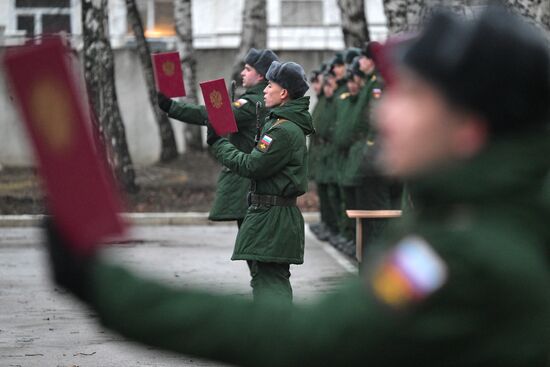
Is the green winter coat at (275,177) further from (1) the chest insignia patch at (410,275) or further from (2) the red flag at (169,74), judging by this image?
(1) the chest insignia patch at (410,275)

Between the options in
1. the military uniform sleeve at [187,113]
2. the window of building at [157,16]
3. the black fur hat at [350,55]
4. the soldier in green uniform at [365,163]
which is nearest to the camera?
the military uniform sleeve at [187,113]

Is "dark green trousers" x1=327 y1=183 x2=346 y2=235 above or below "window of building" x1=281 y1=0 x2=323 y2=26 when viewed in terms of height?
below

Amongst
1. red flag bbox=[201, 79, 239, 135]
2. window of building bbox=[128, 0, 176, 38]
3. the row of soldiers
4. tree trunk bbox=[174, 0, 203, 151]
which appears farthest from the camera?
window of building bbox=[128, 0, 176, 38]

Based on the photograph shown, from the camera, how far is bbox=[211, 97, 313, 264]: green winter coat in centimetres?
836

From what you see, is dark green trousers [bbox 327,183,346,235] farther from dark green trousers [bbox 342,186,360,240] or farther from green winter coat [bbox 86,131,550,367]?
green winter coat [bbox 86,131,550,367]

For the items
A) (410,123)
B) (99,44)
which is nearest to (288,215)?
(410,123)

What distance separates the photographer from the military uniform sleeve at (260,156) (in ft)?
27.3

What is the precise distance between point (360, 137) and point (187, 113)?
238 inches

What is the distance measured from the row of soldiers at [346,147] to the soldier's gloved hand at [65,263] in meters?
10.4

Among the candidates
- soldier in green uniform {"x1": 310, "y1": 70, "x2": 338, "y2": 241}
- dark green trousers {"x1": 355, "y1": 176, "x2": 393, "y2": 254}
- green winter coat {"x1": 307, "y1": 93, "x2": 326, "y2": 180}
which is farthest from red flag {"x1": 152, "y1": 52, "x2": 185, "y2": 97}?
green winter coat {"x1": 307, "y1": 93, "x2": 326, "y2": 180}

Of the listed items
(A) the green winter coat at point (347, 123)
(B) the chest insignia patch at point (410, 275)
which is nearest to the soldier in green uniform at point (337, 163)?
(A) the green winter coat at point (347, 123)

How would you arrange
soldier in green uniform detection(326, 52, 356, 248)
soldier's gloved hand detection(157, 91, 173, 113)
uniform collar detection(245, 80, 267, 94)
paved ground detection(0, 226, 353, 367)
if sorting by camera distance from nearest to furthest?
paved ground detection(0, 226, 353, 367) → soldier's gloved hand detection(157, 91, 173, 113) → uniform collar detection(245, 80, 267, 94) → soldier in green uniform detection(326, 52, 356, 248)

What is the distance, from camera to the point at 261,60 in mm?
9703

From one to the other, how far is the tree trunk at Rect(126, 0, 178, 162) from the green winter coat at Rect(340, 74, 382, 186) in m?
11.1
